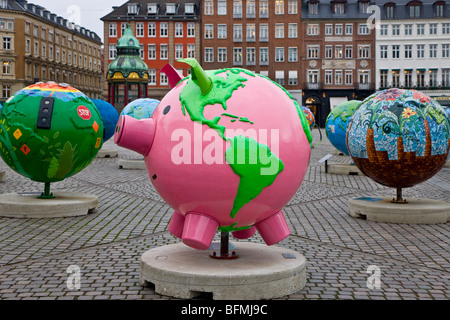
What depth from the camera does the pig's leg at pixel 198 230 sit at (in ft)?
17.4

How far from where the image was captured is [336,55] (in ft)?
201

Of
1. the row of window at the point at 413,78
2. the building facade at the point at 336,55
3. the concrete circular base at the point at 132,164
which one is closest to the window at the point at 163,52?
the building facade at the point at 336,55

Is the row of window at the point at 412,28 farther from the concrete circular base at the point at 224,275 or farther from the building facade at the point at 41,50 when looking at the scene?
the concrete circular base at the point at 224,275

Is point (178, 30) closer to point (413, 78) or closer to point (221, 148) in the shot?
point (413, 78)

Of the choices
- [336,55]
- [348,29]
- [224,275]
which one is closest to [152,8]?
[336,55]

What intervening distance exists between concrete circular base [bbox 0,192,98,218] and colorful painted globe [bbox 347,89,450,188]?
472cm

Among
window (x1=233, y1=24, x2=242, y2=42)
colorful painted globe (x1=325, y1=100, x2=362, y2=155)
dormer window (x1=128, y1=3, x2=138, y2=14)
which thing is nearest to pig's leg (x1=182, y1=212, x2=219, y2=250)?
colorful painted globe (x1=325, y1=100, x2=362, y2=155)

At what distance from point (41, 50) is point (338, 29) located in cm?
3685

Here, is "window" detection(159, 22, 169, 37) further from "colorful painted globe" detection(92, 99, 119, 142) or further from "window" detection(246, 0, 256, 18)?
"colorful painted globe" detection(92, 99, 119, 142)

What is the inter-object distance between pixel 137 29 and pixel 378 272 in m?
62.4

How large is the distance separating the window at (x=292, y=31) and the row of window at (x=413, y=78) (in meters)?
9.87

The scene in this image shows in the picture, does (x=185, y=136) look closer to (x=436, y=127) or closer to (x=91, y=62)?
(x=436, y=127)

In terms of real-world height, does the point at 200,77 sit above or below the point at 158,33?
below

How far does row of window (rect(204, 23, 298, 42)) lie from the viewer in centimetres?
6275
